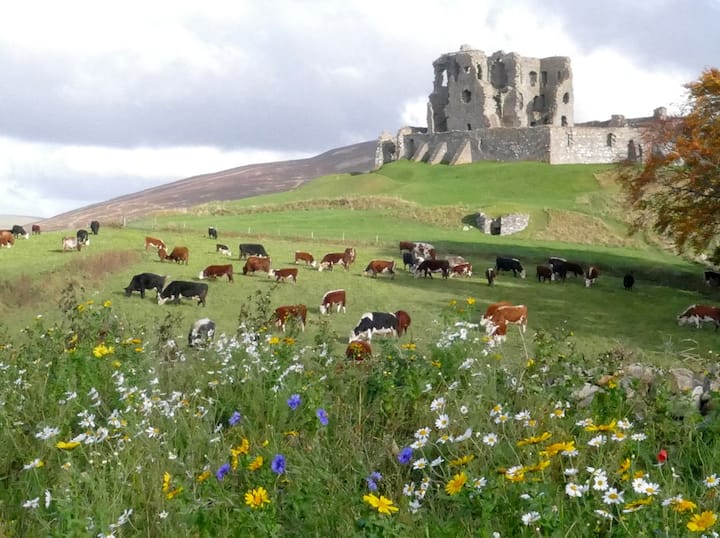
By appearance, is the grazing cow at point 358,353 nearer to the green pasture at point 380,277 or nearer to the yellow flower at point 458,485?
the green pasture at point 380,277

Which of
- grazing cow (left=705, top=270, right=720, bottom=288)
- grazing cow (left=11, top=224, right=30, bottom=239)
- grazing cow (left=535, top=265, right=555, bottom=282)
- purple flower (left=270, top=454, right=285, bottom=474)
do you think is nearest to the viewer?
purple flower (left=270, top=454, right=285, bottom=474)

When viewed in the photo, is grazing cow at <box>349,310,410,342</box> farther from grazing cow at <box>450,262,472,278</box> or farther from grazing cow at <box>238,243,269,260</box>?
grazing cow at <box>238,243,269,260</box>

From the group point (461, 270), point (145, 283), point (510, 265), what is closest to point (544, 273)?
point (510, 265)

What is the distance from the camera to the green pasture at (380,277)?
886 inches

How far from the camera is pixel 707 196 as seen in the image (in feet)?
97.4

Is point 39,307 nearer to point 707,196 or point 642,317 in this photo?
point 642,317

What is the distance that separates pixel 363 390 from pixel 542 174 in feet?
251

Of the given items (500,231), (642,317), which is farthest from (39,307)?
(500,231)

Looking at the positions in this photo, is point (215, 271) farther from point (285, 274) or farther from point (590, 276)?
point (590, 276)

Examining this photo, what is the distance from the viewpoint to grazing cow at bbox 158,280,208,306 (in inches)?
967

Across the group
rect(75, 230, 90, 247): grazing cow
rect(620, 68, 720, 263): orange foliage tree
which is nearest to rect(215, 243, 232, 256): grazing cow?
rect(75, 230, 90, 247): grazing cow

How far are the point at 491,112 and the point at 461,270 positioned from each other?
6790cm

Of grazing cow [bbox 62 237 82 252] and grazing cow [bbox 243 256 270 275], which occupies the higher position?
grazing cow [bbox 62 237 82 252]

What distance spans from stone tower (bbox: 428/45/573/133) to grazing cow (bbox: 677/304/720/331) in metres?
74.9
